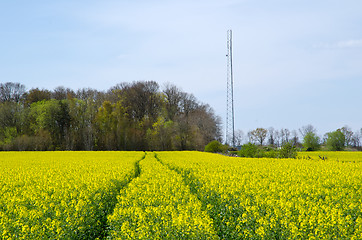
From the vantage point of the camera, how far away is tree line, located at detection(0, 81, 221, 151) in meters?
54.4

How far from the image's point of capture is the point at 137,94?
66.8 metres

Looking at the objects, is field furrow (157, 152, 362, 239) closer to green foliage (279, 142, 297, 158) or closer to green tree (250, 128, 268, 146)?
green foliage (279, 142, 297, 158)

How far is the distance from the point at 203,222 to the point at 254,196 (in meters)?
2.39

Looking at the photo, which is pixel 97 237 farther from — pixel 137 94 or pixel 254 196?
pixel 137 94

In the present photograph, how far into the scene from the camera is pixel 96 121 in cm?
5838

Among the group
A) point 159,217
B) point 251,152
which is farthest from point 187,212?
point 251,152

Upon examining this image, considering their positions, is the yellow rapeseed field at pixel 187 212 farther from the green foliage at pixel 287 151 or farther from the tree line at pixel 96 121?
the tree line at pixel 96 121

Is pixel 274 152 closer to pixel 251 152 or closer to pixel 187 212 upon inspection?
pixel 251 152

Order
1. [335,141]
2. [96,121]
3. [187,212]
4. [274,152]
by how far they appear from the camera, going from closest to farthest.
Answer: [187,212]
[274,152]
[96,121]
[335,141]

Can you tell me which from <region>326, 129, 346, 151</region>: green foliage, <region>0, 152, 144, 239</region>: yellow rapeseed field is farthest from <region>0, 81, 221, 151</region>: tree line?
<region>0, 152, 144, 239</region>: yellow rapeseed field

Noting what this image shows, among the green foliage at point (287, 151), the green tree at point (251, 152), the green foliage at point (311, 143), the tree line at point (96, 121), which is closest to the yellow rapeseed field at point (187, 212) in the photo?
the green foliage at point (287, 151)

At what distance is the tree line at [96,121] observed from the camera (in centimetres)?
5444

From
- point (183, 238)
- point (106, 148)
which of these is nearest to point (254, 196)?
point (183, 238)

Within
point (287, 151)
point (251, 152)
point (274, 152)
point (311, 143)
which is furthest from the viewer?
point (311, 143)
